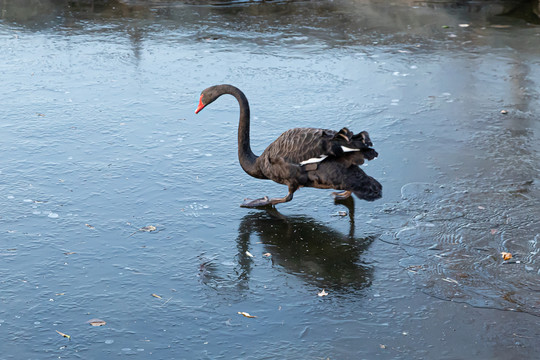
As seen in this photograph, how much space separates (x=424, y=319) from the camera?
398 cm

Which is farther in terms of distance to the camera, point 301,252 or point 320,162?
point 320,162

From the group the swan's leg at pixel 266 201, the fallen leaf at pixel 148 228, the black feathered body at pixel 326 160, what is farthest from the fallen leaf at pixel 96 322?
the black feathered body at pixel 326 160

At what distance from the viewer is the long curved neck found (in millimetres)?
Result: 5422

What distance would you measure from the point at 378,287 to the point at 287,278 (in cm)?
57

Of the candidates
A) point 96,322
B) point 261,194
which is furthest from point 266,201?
point 96,322

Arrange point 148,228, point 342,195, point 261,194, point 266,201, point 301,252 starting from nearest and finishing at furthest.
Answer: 1. point 301,252
2. point 148,228
3. point 266,201
4. point 342,195
5. point 261,194

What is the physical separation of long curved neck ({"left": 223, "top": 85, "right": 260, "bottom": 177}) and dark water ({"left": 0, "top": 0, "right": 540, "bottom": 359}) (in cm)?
28

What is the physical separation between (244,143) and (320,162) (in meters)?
0.71

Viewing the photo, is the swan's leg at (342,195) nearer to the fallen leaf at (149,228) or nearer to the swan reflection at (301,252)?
the swan reflection at (301,252)

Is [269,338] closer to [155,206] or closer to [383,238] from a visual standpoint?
[383,238]

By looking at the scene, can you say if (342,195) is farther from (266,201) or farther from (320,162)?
(266,201)


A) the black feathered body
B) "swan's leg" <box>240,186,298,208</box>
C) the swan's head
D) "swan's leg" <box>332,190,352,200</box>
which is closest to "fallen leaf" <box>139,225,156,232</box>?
"swan's leg" <box>240,186,298,208</box>

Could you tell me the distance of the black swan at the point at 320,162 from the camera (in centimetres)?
496

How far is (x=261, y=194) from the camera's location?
5.59m
